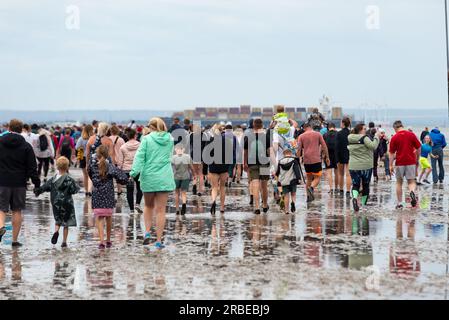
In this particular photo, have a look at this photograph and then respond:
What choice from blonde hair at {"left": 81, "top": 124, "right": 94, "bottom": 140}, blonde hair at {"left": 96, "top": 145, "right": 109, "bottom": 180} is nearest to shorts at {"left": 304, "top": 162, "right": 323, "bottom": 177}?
blonde hair at {"left": 81, "top": 124, "right": 94, "bottom": 140}

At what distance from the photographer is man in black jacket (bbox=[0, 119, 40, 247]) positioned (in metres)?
12.4

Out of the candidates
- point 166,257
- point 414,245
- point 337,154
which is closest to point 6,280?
point 166,257

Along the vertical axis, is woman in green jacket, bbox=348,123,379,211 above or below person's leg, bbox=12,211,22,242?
above

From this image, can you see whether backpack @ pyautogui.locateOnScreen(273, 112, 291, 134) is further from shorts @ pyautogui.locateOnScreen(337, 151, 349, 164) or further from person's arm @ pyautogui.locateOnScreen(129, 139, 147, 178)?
person's arm @ pyautogui.locateOnScreen(129, 139, 147, 178)

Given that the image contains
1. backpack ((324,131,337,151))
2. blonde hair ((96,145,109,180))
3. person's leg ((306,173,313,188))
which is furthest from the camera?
backpack ((324,131,337,151))

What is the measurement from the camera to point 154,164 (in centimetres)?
1217

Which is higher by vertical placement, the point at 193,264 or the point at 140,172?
the point at 140,172

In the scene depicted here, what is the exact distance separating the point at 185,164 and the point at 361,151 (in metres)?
3.70

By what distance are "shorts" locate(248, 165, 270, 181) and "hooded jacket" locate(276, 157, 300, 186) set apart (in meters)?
0.28

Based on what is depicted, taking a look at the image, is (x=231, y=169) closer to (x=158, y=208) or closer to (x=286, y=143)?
(x=286, y=143)

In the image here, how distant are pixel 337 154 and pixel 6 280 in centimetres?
1279

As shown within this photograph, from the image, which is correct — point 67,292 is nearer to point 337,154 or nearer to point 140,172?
point 140,172

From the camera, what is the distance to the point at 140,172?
12203 mm
